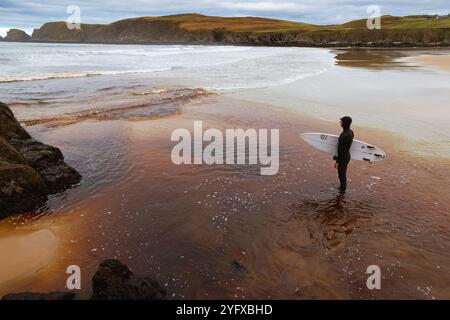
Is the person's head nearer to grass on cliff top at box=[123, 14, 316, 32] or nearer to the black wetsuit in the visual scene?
the black wetsuit

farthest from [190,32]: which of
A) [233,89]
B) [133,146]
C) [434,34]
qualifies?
[133,146]

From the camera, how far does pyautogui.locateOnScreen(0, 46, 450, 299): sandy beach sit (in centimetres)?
569

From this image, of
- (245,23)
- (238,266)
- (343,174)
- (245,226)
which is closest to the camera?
(238,266)

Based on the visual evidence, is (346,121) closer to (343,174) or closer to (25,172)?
(343,174)

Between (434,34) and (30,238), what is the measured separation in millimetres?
94984

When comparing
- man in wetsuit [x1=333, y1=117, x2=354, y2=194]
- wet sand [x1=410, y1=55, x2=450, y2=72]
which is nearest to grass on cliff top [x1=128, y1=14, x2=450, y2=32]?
wet sand [x1=410, y1=55, x2=450, y2=72]

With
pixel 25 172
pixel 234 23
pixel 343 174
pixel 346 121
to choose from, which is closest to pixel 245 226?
pixel 343 174

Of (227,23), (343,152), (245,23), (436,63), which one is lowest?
(343,152)

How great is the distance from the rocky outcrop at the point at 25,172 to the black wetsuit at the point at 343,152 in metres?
5.92

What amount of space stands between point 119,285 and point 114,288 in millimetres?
69

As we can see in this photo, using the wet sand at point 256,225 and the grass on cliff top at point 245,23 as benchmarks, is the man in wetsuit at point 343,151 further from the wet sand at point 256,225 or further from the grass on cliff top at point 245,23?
the grass on cliff top at point 245,23

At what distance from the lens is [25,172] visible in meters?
8.01

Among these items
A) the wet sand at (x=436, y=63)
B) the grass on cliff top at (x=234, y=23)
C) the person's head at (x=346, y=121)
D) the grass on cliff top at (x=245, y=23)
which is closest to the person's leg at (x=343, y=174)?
the person's head at (x=346, y=121)
